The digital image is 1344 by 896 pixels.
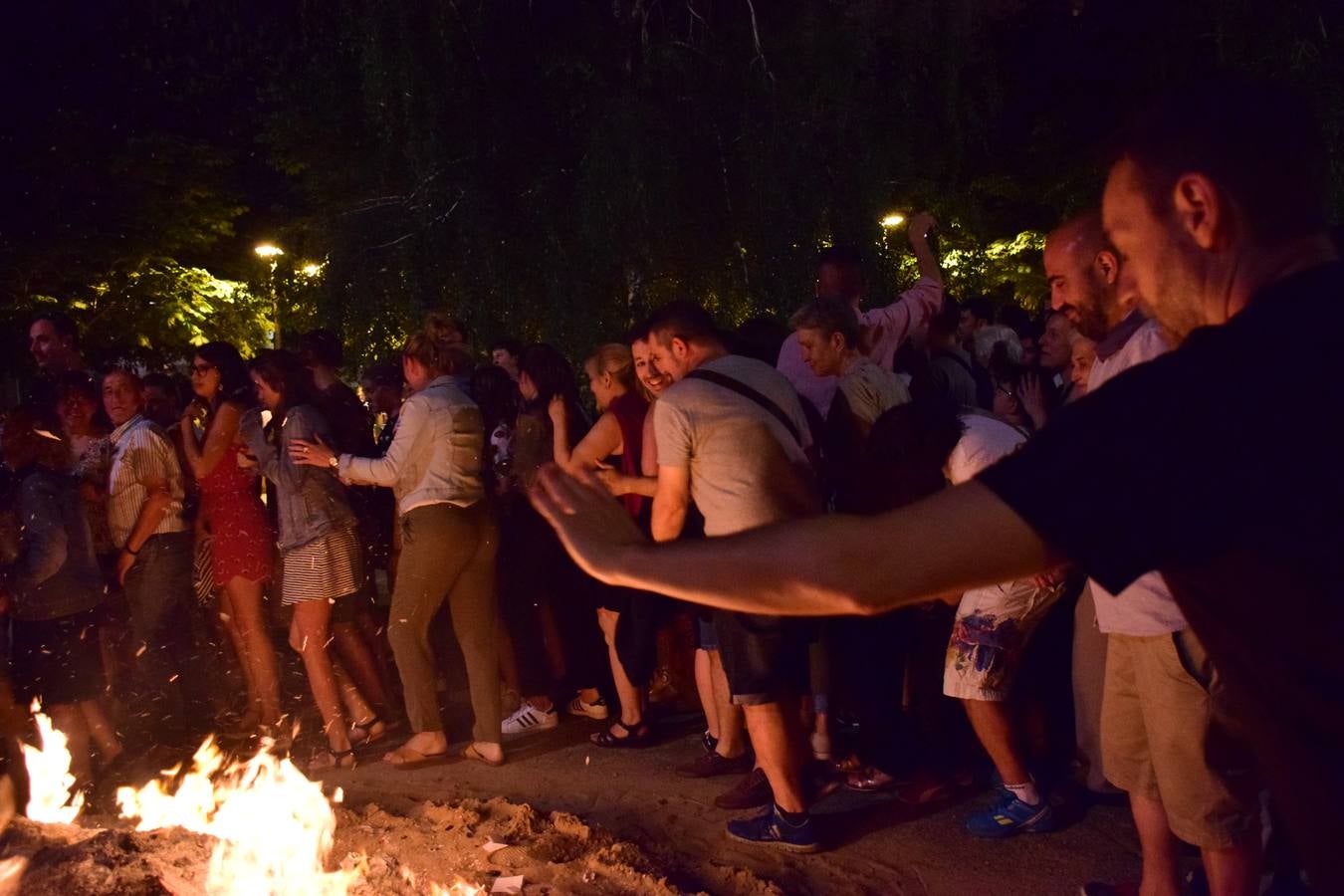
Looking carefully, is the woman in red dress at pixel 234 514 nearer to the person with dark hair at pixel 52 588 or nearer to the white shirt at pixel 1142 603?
the person with dark hair at pixel 52 588

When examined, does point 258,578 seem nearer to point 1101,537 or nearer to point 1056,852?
point 1056,852

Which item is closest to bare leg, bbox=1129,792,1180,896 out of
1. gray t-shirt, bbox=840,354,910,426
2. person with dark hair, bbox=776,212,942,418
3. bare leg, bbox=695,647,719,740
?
gray t-shirt, bbox=840,354,910,426

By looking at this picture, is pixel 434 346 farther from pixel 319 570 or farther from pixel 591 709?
pixel 591 709

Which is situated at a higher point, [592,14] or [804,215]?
[592,14]

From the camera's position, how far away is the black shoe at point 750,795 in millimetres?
5352

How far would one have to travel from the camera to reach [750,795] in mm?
5363

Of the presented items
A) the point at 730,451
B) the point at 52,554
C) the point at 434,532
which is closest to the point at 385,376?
the point at 434,532

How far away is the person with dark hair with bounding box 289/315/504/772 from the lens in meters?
5.91

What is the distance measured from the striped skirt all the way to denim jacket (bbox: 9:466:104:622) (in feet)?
3.08

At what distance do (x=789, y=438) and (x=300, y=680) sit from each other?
473 cm

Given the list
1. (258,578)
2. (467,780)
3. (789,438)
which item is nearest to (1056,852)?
(789,438)

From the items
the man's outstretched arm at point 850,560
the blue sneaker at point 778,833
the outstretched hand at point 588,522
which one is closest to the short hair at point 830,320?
the blue sneaker at point 778,833

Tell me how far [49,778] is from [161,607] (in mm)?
1370

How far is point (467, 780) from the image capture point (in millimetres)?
5980
